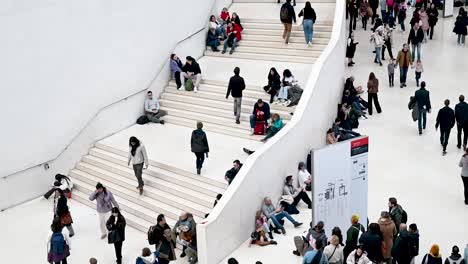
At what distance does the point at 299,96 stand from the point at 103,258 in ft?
22.7

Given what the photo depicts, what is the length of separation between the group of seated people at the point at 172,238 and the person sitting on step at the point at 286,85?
5605 millimetres

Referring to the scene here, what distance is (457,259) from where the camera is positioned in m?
9.73

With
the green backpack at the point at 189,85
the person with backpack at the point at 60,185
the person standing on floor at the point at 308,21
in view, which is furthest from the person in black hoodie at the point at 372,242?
the person standing on floor at the point at 308,21

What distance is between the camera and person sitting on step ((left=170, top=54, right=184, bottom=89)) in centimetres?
1858

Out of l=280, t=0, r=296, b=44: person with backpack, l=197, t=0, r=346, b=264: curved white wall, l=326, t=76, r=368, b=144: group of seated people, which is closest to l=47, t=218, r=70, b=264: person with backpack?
l=197, t=0, r=346, b=264: curved white wall

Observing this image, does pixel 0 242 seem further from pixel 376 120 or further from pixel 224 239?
pixel 376 120

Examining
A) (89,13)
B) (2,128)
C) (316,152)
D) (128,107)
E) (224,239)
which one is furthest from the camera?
(128,107)

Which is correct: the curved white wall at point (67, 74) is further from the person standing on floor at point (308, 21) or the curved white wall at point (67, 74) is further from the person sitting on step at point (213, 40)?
the person standing on floor at point (308, 21)

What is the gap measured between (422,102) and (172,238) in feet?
28.7

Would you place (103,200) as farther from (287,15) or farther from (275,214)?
(287,15)

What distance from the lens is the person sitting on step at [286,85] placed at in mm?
16281

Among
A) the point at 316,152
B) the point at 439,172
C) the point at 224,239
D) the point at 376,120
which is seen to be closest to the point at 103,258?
the point at 224,239

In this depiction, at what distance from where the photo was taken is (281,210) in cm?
1297

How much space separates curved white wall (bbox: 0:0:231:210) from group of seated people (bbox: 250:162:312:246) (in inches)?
→ 235
